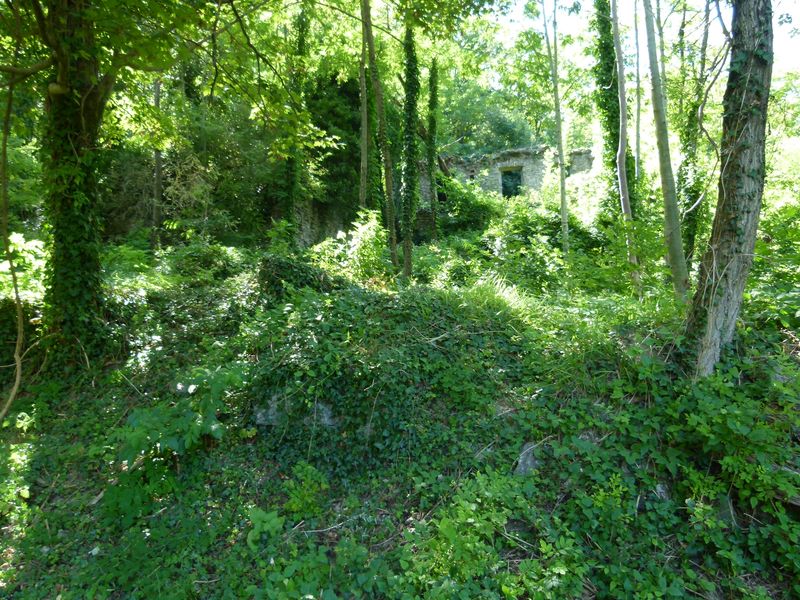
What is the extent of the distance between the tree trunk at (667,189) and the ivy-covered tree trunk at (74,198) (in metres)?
7.14

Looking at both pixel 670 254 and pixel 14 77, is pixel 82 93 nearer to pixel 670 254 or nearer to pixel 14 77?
pixel 14 77

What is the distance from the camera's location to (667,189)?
639 centimetres

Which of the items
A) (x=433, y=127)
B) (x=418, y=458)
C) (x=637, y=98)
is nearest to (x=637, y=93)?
(x=637, y=98)

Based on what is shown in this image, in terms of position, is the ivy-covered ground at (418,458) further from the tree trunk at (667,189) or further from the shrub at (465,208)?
the shrub at (465,208)

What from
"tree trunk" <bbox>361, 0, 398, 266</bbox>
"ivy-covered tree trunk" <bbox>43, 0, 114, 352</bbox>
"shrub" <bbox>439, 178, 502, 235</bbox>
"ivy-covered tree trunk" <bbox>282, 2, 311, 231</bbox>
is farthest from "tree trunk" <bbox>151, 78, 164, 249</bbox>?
"shrub" <bbox>439, 178, 502, 235</bbox>

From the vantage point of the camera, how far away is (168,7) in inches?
171

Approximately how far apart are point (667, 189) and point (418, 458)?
511cm

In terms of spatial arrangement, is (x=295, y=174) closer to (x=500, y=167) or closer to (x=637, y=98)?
(x=637, y=98)

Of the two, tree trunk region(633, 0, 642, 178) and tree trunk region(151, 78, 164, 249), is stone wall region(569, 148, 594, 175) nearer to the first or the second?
tree trunk region(633, 0, 642, 178)

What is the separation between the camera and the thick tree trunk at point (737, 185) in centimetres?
371

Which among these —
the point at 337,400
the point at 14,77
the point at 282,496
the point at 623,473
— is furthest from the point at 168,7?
the point at 623,473

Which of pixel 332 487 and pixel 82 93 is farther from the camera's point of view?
pixel 82 93

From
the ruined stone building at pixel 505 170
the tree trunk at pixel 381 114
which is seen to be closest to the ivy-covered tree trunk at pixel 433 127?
the ruined stone building at pixel 505 170

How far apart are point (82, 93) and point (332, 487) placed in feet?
17.8
